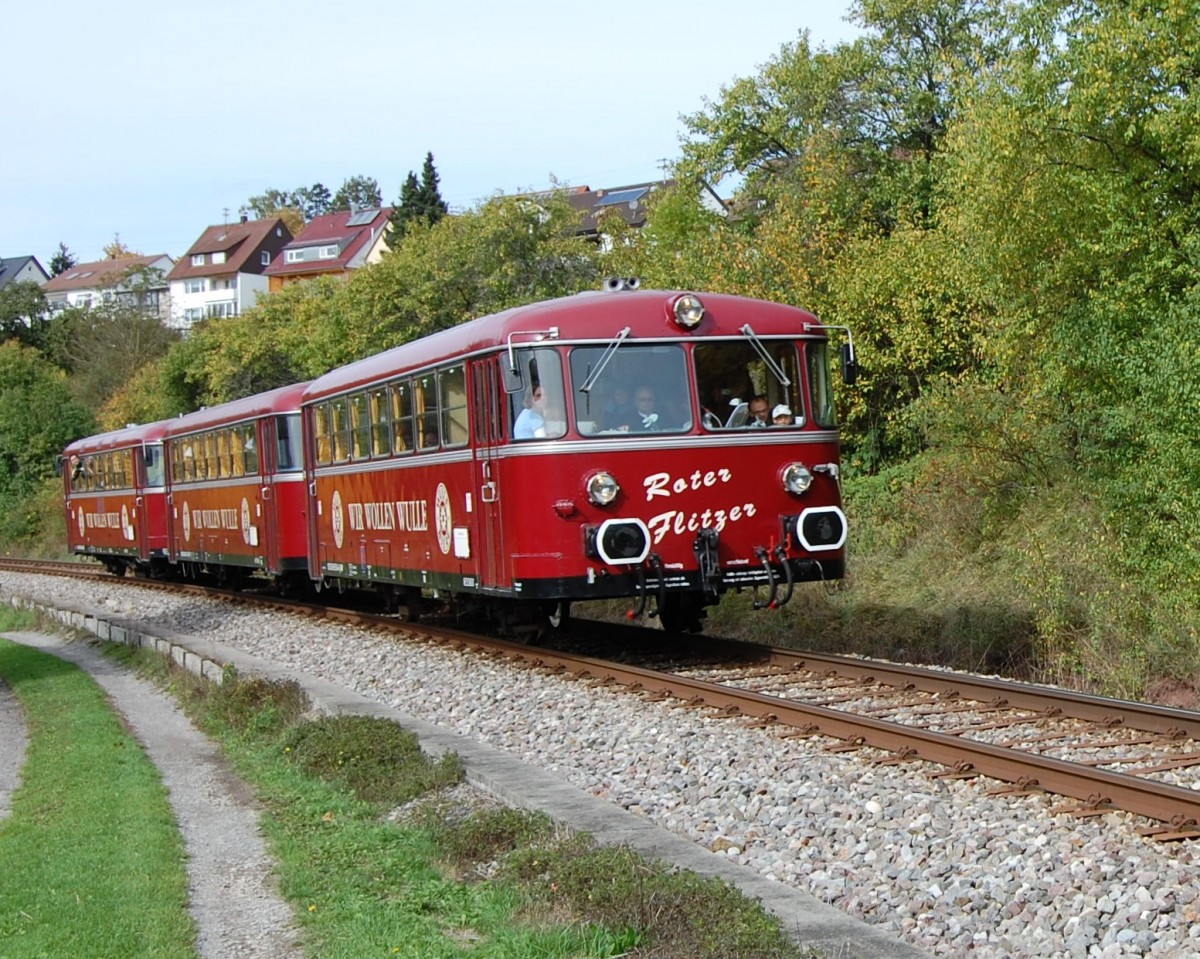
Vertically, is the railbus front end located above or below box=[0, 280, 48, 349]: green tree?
below

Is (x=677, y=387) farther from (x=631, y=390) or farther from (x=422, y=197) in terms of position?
(x=422, y=197)

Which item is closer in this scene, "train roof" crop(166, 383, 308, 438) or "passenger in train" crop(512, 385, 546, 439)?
"passenger in train" crop(512, 385, 546, 439)

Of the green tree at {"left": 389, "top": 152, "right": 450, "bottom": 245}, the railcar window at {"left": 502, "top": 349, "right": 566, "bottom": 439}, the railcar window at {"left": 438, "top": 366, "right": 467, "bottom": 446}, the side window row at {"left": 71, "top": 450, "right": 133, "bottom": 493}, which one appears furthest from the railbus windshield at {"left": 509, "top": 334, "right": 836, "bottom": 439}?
the green tree at {"left": 389, "top": 152, "right": 450, "bottom": 245}

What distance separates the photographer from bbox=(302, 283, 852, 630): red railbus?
1217 cm

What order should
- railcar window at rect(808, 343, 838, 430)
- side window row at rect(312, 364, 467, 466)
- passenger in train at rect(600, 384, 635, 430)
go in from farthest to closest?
1. side window row at rect(312, 364, 467, 466)
2. railcar window at rect(808, 343, 838, 430)
3. passenger in train at rect(600, 384, 635, 430)

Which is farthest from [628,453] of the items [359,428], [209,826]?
[359,428]

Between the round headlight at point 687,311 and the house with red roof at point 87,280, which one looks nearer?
the round headlight at point 687,311

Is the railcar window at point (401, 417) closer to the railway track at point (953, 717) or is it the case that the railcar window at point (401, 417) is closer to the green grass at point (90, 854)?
the railway track at point (953, 717)

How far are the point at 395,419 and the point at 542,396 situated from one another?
11.6ft

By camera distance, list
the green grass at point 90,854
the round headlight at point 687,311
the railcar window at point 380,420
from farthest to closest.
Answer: the railcar window at point 380,420, the round headlight at point 687,311, the green grass at point 90,854

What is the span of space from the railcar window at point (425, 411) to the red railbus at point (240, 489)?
21.2ft

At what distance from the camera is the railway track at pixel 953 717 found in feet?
24.2

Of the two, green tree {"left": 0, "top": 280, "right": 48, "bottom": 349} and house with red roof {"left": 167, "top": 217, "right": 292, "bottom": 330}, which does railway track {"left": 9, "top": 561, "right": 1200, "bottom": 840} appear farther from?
house with red roof {"left": 167, "top": 217, "right": 292, "bottom": 330}

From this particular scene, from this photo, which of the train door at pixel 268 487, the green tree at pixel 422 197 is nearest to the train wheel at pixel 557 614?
the train door at pixel 268 487
